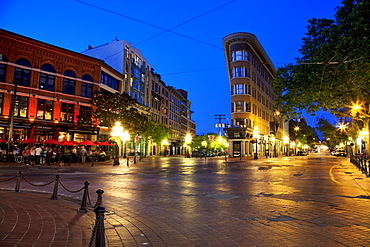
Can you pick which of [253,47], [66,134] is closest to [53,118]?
[66,134]

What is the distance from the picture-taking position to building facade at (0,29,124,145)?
112 feet

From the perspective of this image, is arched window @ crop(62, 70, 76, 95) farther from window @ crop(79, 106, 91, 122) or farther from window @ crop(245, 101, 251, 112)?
window @ crop(245, 101, 251, 112)

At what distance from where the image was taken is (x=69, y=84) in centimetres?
4084

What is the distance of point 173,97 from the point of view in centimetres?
8738

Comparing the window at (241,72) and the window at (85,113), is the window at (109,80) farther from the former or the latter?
the window at (241,72)

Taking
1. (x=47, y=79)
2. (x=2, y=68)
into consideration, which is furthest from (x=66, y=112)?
(x=2, y=68)

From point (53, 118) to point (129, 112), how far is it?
988cm

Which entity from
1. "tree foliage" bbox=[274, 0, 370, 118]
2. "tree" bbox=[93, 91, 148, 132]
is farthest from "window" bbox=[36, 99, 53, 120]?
"tree foliage" bbox=[274, 0, 370, 118]

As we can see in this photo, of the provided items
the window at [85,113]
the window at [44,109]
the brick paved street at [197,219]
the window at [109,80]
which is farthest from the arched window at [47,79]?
the brick paved street at [197,219]

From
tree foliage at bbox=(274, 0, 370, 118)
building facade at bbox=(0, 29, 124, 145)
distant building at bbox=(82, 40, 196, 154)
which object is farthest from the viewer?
distant building at bbox=(82, 40, 196, 154)

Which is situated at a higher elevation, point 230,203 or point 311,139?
point 311,139

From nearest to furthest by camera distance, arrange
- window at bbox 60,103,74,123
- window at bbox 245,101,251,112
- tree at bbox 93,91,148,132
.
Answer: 1. window at bbox 60,103,74,123
2. tree at bbox 93,91,148,132
3. window at bbox 245,101,251,112

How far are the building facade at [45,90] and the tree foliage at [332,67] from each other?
1114 inches

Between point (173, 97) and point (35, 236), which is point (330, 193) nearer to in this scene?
point (35, 236)
